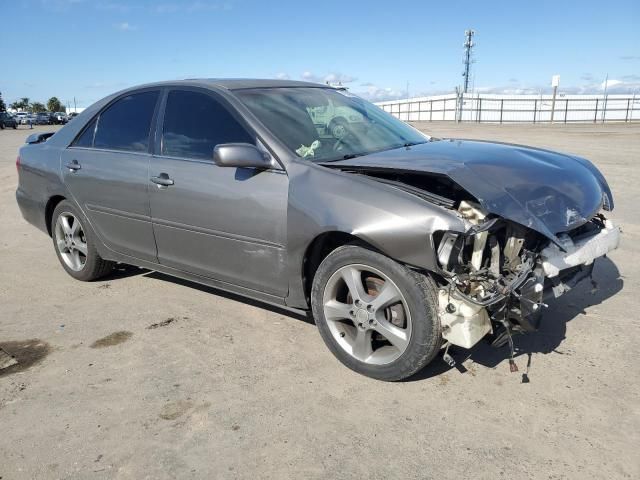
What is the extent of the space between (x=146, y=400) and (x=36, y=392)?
0.70 metres

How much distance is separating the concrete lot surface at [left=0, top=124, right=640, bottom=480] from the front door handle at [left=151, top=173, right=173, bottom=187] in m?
1.04

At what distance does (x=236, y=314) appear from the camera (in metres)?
4.38

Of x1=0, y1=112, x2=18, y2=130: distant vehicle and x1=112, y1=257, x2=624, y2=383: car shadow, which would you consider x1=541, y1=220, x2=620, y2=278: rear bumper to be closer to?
x1=112, y1=257, x2=624, y2=383: car shadow

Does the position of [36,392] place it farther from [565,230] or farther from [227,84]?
[565,230]

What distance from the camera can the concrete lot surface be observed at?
8.46ft

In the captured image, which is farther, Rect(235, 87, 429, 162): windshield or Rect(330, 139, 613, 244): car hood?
Rect(235, 87, 429, 162): windshield

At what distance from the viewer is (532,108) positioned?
156 feet

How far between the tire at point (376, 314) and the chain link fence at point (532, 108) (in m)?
40.9

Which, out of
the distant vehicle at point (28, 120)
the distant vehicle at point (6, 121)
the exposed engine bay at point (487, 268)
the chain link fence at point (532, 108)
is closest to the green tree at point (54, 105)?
the distant vehicle at point (28, 120)

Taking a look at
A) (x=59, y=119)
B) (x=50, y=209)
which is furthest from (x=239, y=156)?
(x=59, y=119)

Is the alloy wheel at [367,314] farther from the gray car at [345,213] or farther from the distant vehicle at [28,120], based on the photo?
the distant vehicle at [28,120]

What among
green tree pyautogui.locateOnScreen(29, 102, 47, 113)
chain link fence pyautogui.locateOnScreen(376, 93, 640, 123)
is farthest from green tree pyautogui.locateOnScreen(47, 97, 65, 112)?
chain link fence pyautogui.locateOnScreen(376, 93, 640, 123)

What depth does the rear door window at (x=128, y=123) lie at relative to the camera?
445 cm

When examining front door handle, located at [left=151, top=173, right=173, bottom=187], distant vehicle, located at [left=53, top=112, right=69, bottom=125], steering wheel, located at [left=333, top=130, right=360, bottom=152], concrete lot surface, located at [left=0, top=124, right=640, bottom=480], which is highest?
steering wheel, located at [left=333, top=130, right=360, bottom=152]
